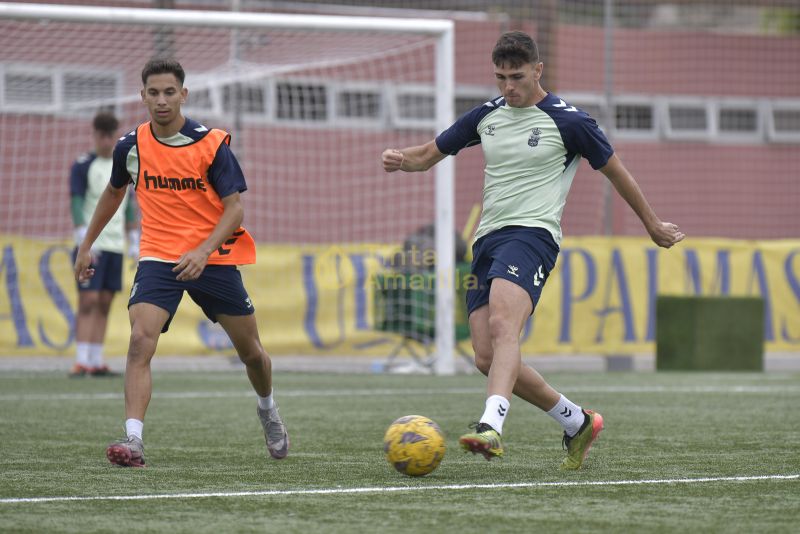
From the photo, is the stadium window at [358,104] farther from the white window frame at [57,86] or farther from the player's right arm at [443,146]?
the player's right arm at [443,146]

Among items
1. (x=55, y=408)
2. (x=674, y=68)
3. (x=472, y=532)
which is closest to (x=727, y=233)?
(x=674, y=68)

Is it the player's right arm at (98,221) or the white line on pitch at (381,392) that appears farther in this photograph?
the white line on pitch at (381,392)

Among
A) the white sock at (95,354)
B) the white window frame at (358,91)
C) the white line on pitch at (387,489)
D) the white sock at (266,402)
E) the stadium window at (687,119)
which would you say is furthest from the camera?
the stadium window at (687,119)

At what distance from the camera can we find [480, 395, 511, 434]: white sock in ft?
19.1

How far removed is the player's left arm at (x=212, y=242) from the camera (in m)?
6.50

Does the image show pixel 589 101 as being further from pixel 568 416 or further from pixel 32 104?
pixel 568 416

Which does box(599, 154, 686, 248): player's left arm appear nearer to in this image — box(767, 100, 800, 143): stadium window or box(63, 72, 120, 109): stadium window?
box(63, 72, 120, 109): stadium window

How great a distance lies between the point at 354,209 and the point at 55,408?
29.1ft

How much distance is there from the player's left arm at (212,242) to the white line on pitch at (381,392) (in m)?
4.69

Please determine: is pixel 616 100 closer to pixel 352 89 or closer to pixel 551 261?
pixel 352 89

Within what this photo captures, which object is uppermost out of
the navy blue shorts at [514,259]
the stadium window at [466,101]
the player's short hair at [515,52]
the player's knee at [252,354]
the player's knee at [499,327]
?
the stadium window at [466,101]

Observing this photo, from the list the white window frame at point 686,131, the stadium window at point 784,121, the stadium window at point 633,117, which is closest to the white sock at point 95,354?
the stadium window at point 633,117

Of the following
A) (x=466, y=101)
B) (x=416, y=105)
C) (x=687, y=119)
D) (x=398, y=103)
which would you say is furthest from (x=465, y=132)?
(x=687, y=119)

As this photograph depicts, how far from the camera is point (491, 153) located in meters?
6.62
